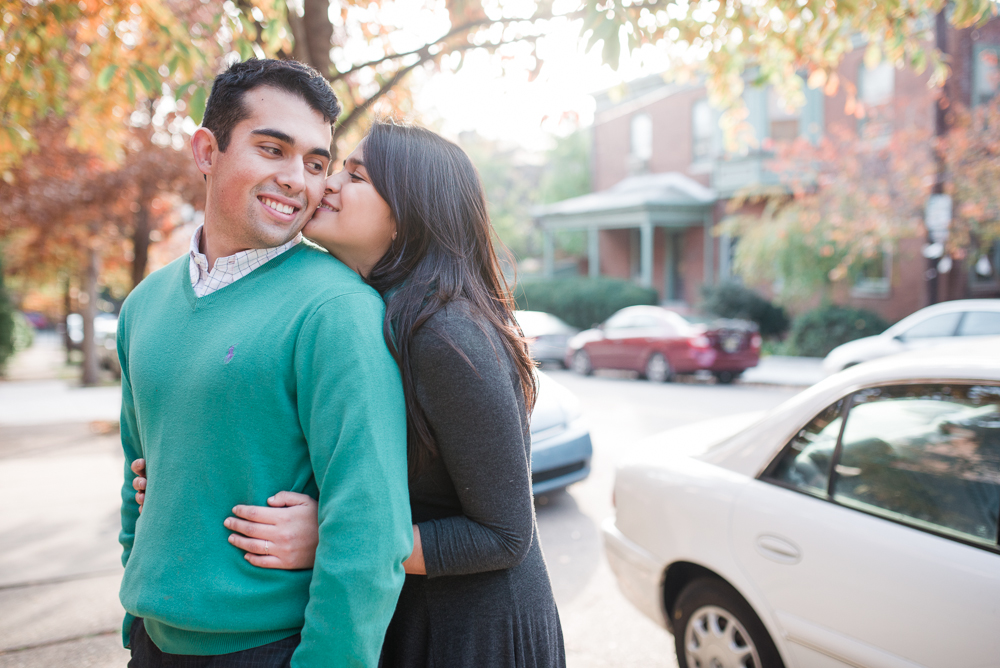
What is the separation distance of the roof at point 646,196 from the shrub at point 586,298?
263cm

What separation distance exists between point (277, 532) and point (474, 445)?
425mm

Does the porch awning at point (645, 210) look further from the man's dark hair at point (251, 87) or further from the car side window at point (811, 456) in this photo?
the man's dark hair at point (251, 87)

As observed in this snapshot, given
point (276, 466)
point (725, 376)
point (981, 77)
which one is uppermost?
point (981, 77)

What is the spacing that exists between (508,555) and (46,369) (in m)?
26.4

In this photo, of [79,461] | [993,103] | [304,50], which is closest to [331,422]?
[304,50]

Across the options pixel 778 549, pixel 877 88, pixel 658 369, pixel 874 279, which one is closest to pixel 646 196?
pixel 877 88

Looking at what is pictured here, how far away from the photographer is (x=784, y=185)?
18953mm

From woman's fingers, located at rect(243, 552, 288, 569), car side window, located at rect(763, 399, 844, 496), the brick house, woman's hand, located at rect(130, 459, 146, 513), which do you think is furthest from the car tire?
the brick house

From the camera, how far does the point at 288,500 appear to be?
142 cm

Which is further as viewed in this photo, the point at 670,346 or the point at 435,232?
the point at 670,346

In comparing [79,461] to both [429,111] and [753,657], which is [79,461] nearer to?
[429,111]

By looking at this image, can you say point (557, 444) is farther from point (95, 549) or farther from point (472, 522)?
point (472, 522)

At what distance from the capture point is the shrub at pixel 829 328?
1630 centimetres

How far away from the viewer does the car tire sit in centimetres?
267
